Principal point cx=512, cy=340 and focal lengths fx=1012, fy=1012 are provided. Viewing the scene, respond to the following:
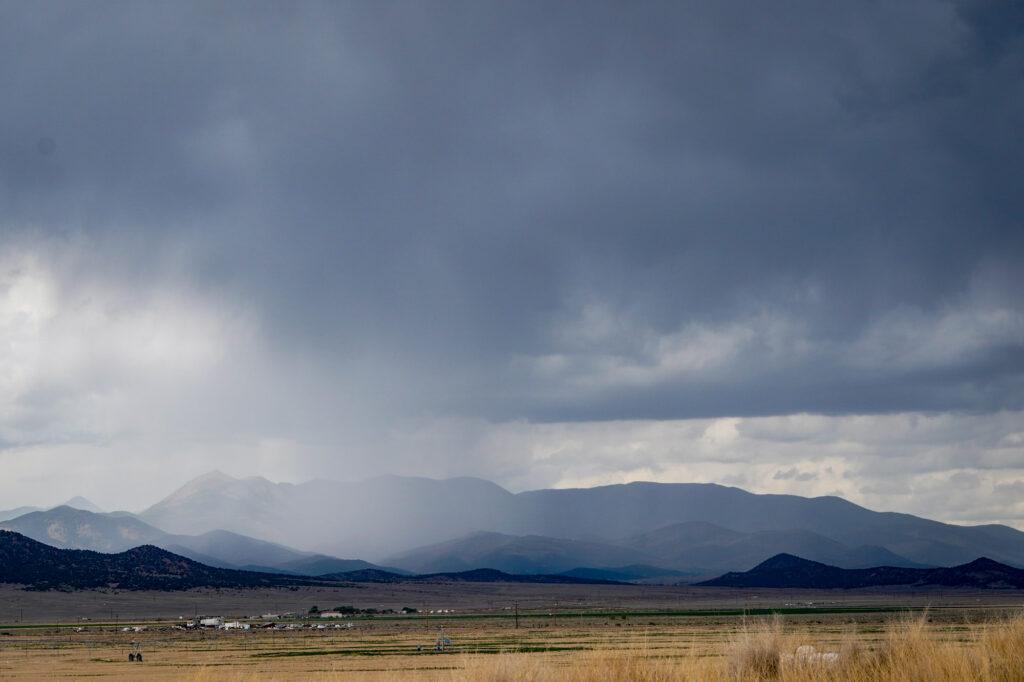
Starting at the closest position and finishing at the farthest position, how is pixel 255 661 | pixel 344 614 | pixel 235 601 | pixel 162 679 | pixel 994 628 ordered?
1. pixel 994 628
2. pixel 162 679
3. pixel 255 661
4. pixel 344 614
5. pixel 235 601

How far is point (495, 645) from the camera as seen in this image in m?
82.2

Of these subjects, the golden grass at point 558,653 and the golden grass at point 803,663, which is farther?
the golden grass at point 558,653

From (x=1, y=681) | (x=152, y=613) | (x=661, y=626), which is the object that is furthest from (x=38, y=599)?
(x=1, y=681)

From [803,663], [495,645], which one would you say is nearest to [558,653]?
[495,645]

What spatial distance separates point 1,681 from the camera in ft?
198

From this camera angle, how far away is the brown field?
17812mm

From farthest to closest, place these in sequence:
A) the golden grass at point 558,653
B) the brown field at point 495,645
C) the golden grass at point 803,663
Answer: the brown field at point 495,645, the golden grass at point 558,653, the golden grass at point 803,663

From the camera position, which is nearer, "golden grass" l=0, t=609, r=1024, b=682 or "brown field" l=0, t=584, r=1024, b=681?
"golden grass" l=0, t=609, r=1024, b=682

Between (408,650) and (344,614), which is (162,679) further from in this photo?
(344,614)

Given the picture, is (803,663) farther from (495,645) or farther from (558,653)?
(495,645)

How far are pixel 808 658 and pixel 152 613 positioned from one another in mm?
173804

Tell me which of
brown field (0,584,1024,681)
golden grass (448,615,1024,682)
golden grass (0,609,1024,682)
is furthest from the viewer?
brown field (0,584,1024,681)

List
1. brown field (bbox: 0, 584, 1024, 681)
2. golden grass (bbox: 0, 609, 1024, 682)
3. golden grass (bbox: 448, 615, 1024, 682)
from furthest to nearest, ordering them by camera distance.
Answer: brown field (bbox: 0, 584, 1024, 681) → golden grass (bbox: 0, 609, 1024, 682) → golden grass (bbox: 448, 615, 1024, 682)

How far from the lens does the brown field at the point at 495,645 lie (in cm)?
1781
